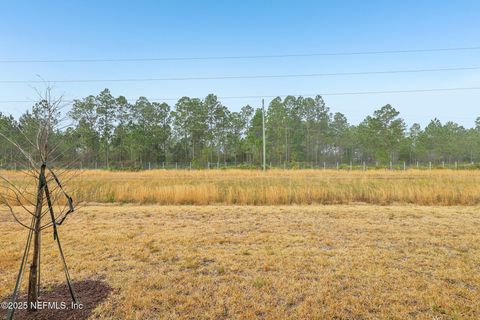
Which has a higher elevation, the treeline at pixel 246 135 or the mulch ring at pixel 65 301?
the treeline at pixel 246 135

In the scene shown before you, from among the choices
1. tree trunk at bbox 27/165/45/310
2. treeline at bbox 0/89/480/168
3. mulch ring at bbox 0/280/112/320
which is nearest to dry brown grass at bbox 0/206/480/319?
mulch ring at bbox 0/280/112/320

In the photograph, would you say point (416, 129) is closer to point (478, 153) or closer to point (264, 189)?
point (478, 153)

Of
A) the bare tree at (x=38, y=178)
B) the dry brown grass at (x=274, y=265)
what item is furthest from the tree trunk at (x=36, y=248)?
the dry brown grass at (x=274, y=265)

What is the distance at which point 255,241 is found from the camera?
13.8 ft

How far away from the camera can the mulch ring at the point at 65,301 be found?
7.13 ft

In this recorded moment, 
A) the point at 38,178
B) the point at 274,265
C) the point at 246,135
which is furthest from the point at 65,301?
the point at 246,135

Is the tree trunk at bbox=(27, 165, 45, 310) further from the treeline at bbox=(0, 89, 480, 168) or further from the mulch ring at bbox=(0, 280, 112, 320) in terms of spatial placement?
the treeline at bbox=(0, 89, 480, 168)

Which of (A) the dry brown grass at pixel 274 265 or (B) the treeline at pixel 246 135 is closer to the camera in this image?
(A) the dry brown grass at pixel 274 265

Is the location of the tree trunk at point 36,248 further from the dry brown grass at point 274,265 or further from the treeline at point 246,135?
the treeline at point 246,135

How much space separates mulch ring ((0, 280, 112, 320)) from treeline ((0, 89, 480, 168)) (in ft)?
117

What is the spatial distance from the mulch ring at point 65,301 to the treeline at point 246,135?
117ft

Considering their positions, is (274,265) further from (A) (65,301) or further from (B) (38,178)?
(B) (38,178)

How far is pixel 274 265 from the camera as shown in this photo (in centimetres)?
321

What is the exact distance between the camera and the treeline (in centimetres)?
4162
